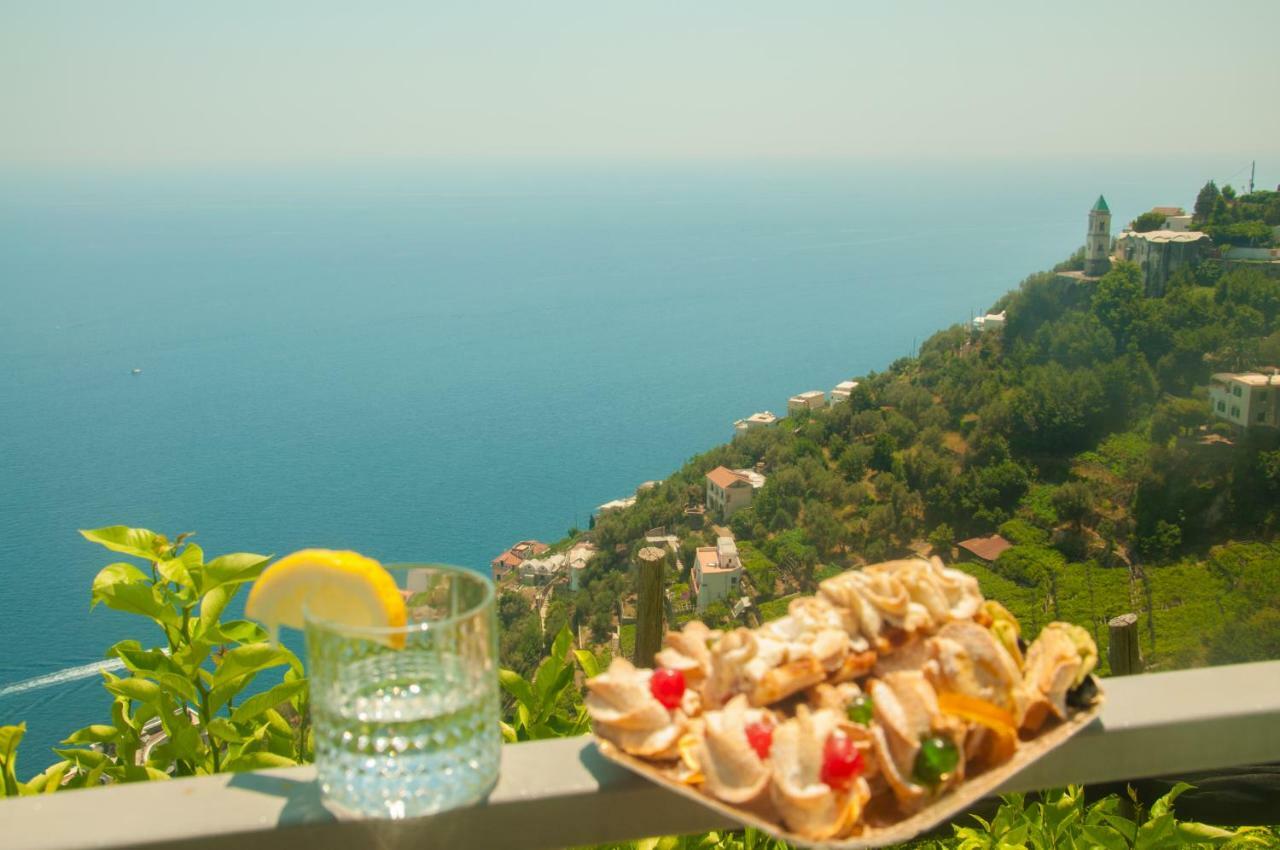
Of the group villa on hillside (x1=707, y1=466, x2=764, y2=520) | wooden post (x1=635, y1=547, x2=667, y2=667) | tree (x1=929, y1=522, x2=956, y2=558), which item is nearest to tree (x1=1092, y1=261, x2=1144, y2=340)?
tree (x1=929, y1=522, x2=956, y2=558)

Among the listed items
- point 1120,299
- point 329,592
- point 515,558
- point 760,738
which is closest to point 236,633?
point 329,592

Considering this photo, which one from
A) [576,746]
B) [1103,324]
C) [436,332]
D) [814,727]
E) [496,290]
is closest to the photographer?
[814,727]

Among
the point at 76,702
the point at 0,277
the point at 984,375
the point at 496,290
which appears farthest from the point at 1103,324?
the point at 0,277

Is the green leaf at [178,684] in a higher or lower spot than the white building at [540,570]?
higher

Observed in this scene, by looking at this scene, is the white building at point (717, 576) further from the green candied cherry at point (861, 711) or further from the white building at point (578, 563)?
the green candied cherry at point (861, 711)

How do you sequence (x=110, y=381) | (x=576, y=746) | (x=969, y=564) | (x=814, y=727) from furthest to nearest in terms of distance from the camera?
1. (x=110, y=381)
2. (x=969, y=564)
3. (x=576, y=746)
4. (x=814, y=727)

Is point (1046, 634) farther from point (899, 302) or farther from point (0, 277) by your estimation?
point (0, 277)

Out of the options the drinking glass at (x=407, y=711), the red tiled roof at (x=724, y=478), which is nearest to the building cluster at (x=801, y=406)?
the red tiled roof at (x=724, y=478)
